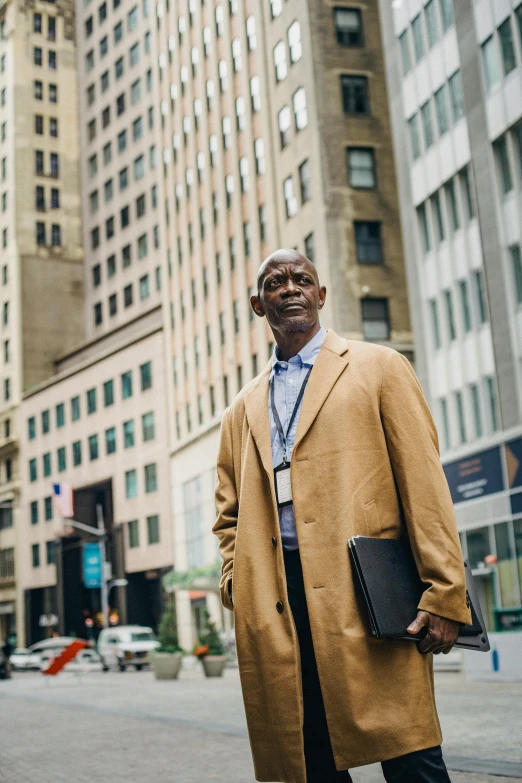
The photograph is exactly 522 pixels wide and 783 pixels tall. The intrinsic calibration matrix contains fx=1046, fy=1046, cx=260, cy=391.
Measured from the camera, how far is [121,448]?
65.1m

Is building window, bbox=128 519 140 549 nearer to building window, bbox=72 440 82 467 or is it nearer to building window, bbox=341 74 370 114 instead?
building window, bbox=72 440 82 467

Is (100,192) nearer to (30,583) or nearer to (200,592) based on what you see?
(30,583)

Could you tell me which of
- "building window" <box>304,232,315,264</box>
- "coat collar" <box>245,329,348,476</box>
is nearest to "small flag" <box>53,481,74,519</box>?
"building window" <box>304,232,315,264</box>

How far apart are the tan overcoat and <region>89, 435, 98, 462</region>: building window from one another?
65950 millimetres

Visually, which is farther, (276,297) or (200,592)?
(200,592)

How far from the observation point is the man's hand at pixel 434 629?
10.3 feet

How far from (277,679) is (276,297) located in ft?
4.23

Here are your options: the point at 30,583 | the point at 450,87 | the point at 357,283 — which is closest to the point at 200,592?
the point at 357,283

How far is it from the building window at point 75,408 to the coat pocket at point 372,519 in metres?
69.1

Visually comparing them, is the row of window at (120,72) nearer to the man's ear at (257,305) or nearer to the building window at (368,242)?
the building window at (368,242)

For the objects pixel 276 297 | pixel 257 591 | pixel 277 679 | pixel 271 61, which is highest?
pixel 271 61

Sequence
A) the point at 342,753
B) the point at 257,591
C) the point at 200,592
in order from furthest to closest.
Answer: the point at 200,592 → the point at 257,591 → the point at 342,753

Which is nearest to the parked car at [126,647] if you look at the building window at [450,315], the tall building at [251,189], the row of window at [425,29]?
the tall building at [251,189]

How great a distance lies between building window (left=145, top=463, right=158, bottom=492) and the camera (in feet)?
198
